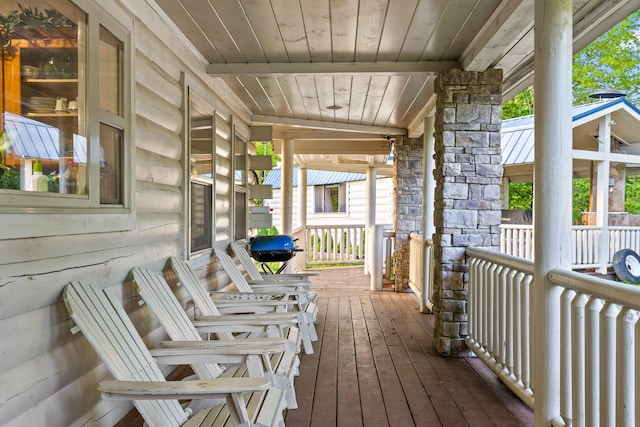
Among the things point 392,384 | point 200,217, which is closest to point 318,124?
point 200,217

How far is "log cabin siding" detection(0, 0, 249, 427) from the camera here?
1.78 metres

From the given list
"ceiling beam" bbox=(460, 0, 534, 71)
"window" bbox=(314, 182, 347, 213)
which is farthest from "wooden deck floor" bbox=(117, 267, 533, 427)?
"window" bbox=(314, 182, 347, 213)

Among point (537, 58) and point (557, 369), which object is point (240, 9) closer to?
point (537, 58)

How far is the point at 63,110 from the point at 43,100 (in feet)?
0.40

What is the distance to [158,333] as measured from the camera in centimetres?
330

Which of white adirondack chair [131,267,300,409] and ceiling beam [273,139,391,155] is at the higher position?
ceiling beam [273,139,391,155]

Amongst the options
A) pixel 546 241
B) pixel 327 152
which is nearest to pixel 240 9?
pixel 546 241

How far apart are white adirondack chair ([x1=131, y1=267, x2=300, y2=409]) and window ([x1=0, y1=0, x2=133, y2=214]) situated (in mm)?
525

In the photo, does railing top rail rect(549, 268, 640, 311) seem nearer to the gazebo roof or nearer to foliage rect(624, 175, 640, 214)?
the gazebo roof

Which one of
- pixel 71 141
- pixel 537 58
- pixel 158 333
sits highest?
pixel 537 58

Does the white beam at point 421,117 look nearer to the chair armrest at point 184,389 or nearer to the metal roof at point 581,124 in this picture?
the metal roof at point 581,124

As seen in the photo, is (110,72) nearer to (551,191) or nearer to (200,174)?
(200,174)

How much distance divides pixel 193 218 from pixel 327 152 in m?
5.57

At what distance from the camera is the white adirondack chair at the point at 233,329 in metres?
2.38
